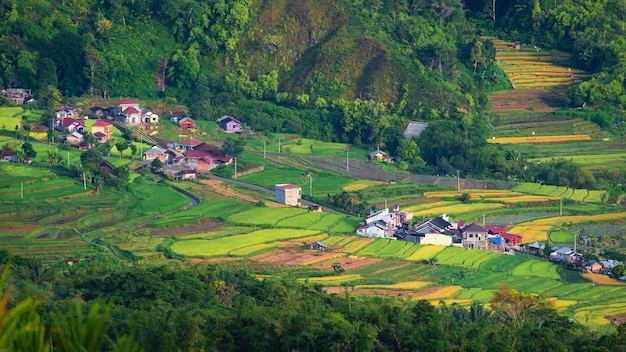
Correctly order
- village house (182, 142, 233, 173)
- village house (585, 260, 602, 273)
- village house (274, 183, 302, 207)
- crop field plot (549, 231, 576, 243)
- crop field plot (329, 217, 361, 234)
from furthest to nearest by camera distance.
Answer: village house (182, 142, 233, 173) < village house (274, 183, 302, 207) < crop field plot (329, 217, 361, 234) < crop field plot (549, 231, 576, 243) < village house (585, 260, 602, 273)

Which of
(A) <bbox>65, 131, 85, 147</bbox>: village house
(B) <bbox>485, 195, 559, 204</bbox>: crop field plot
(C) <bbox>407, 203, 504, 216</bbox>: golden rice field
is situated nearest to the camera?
(C) <bbox>407, 203, 504, 216</bbox>: golden rice field

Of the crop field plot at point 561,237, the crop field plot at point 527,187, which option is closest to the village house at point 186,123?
the crop field plot at point 527,187

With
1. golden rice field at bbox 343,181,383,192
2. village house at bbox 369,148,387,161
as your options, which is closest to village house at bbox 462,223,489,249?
golden rice field at bbox 343,181,383,192

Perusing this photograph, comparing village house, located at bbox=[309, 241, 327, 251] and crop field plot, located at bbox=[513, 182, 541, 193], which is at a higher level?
village house, located at bbox=[309, 241, 327, 251]

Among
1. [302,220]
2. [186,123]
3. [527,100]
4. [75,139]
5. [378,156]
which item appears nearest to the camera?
[302,220]

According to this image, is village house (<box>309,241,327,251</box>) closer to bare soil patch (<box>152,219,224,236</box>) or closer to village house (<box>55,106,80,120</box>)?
bare soil patch (<box>152,219,224,236</box>)

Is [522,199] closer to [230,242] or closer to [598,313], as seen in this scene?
[230,242]

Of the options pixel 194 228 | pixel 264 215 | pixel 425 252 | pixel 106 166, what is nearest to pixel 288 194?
pixel 264 215
